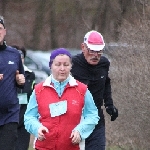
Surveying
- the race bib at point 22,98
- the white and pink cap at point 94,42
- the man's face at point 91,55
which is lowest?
the race bib at point 22,98

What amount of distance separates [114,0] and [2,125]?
52.8ft

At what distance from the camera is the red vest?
699 centimetres

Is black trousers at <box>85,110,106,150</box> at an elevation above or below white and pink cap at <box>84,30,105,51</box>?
below

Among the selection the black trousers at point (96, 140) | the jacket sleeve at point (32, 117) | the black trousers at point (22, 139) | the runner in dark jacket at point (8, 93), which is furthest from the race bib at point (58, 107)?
the black trousers at point (22, 139)

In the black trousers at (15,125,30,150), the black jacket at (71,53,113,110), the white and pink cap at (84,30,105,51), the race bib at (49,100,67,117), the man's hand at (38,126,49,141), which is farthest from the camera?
the black trousers at (15,125,30,150)

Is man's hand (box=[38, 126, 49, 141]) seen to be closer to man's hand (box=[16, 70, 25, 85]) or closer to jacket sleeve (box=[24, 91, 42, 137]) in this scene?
jacket sleeve (box=[24, 91, 42, 137])

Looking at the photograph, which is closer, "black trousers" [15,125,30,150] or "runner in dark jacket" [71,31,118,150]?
"runner in dark jacket" [71,31,118,150]

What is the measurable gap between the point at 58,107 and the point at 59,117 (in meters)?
0.14

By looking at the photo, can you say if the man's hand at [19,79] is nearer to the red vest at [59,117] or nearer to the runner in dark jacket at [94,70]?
the runner in dark jacket at [94,70]

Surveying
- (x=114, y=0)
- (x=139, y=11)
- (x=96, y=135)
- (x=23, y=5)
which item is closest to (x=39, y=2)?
(x=23, y=5)

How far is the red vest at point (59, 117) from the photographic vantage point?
6988 mm

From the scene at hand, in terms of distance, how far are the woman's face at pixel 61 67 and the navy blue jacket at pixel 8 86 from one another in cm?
146

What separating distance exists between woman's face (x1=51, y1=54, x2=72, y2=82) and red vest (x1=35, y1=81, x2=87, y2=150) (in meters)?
0.13

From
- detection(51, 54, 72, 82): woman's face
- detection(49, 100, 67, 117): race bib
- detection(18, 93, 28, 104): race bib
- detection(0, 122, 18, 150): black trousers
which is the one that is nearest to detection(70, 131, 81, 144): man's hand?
detection(49, 100, 67, 117): race bib
